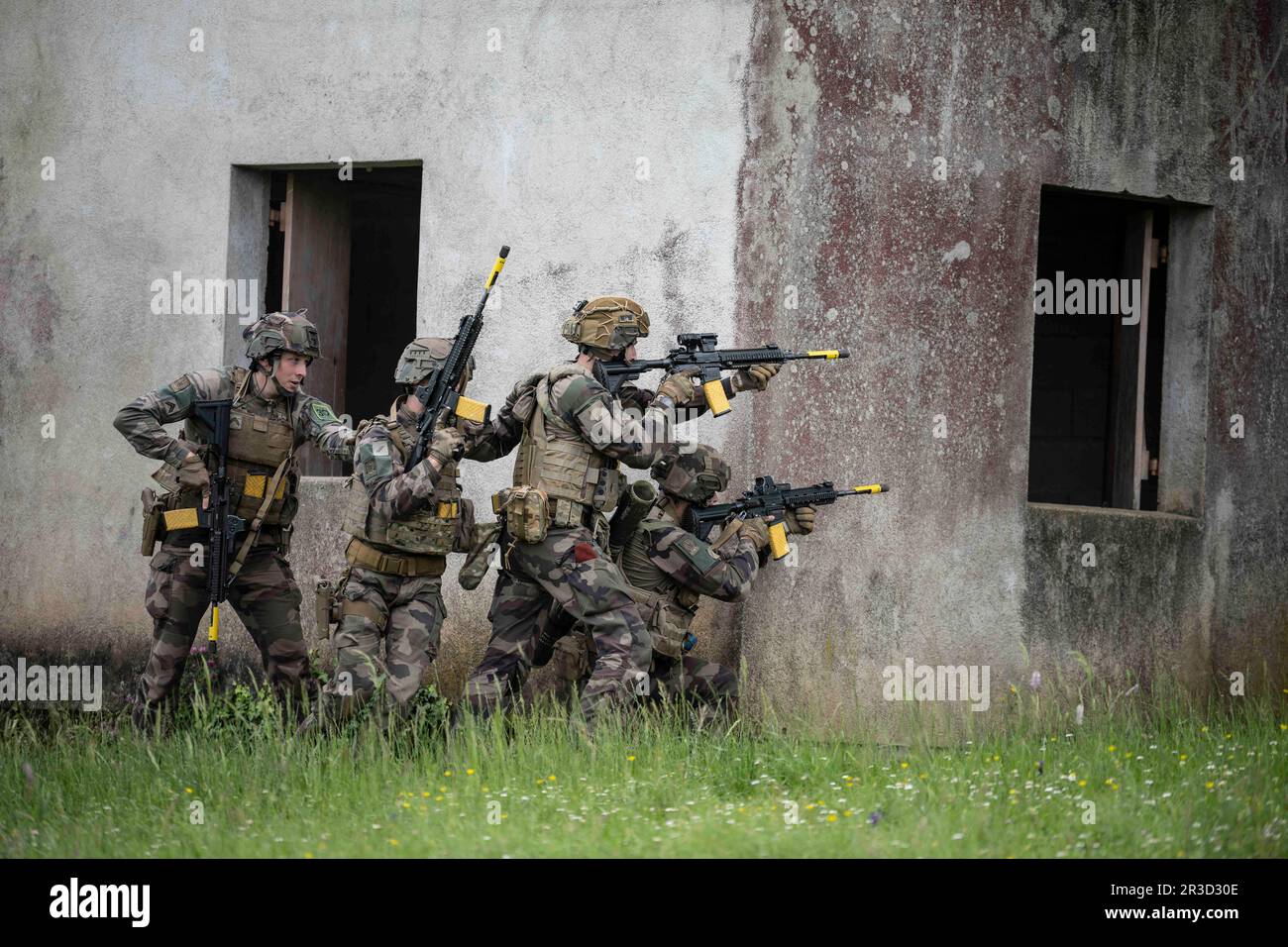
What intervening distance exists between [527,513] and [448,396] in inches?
23.4

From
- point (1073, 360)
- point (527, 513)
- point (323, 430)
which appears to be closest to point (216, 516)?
point (323, 430)

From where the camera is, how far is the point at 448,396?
20.3ft

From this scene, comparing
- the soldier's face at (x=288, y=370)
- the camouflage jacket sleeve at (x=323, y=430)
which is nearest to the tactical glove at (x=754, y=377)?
the camouflage jacket sleeve at (x=323, y=430)

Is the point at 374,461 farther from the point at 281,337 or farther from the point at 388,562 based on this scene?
the point at 281,337

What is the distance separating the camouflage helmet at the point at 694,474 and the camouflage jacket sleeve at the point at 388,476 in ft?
3.73

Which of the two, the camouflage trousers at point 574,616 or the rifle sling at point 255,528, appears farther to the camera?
the rifle sling at point 255,528

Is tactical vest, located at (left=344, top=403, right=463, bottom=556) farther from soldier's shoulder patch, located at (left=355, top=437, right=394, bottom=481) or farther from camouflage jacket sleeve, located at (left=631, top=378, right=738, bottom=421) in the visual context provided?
camouflage jacket sleeve, located at (left=631, top=378, right=738, bottom=421)

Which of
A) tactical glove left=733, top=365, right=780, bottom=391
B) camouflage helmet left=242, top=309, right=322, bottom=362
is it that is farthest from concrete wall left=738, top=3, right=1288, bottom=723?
camouflage helmet left=242, top=309, right=322, bottom=362

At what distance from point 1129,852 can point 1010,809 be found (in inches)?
19.4

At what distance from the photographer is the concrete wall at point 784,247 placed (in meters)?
6.94

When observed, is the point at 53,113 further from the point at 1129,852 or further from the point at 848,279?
the point at 1129,852

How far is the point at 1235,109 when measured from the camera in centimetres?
766

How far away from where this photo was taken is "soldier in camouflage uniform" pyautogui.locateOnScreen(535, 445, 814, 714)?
6.53m

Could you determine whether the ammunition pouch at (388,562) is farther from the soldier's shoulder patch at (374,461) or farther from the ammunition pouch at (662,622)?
the ammunition pouch at (662,622)
